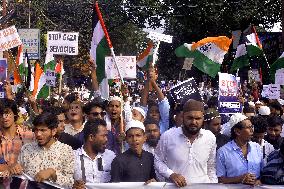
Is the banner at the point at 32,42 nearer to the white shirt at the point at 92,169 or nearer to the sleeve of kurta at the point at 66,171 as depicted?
the white shirt at the point at 92,169

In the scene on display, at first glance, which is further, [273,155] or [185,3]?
[185,3]

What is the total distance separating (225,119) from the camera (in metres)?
9.93

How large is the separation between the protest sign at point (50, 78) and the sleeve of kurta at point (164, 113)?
228 inches

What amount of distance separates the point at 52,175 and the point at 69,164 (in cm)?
23

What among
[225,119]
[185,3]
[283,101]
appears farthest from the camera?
[185,3]

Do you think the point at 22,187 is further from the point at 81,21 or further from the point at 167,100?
the point at 81,21

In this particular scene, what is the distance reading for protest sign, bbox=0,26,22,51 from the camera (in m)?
12.6

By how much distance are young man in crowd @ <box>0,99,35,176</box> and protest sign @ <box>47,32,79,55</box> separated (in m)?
6.60

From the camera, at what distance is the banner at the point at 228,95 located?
9.88 m

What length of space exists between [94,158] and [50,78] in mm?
8550

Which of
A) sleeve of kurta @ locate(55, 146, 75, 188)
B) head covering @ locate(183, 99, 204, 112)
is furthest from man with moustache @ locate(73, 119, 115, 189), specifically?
head covering @ locate(183, 99, 204, 112)

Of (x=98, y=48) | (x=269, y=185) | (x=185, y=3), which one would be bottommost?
(x=269, y=185)

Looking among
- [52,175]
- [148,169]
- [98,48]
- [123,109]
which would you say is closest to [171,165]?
[148,169]

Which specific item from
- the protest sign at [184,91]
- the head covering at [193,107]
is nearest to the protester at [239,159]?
the head covering at [193,107]
